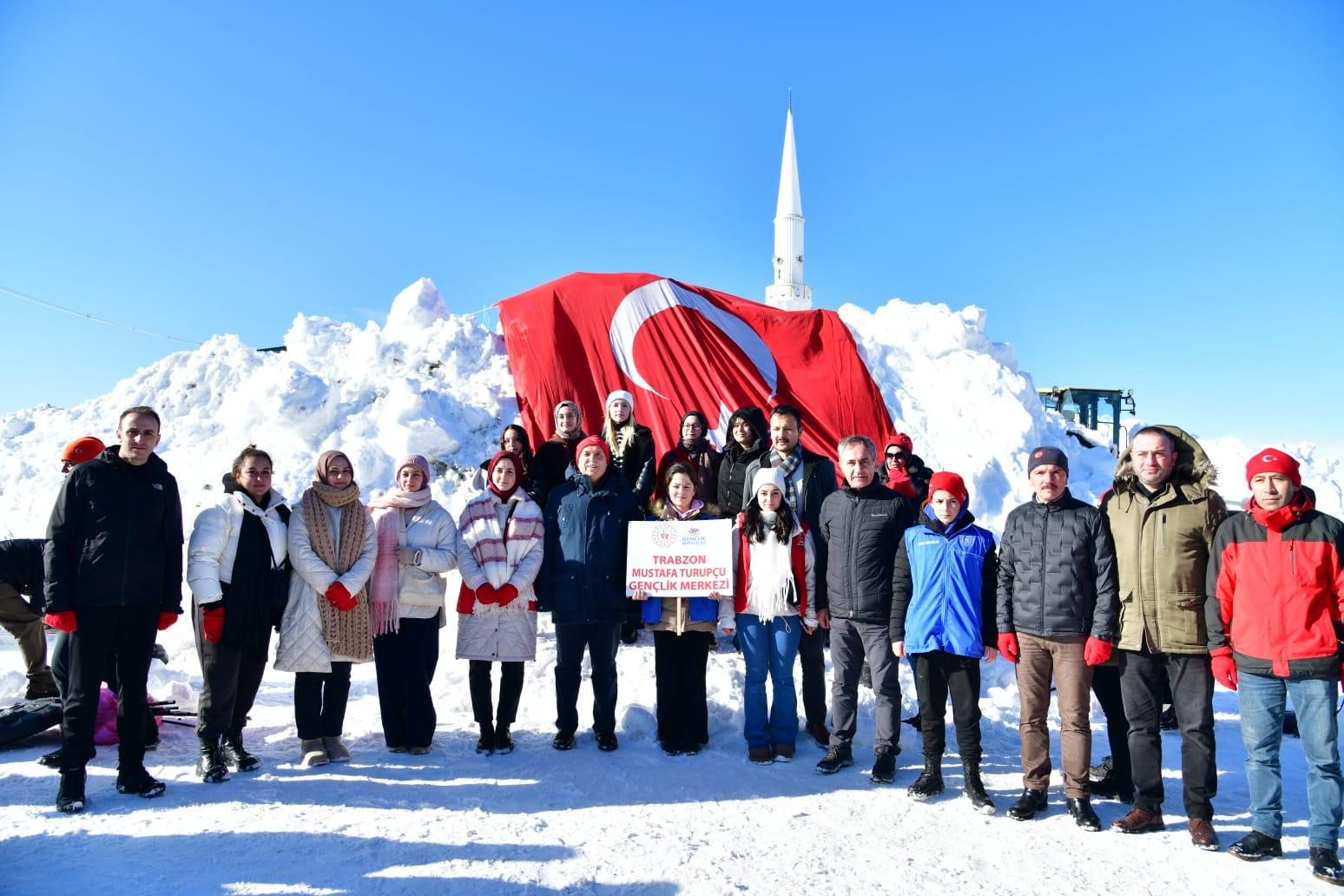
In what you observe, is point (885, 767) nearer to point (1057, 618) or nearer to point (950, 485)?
A: point (1057, 618)

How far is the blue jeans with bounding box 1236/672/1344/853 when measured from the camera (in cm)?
346

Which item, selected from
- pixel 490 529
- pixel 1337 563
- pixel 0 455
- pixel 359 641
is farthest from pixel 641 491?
pixel 0 455

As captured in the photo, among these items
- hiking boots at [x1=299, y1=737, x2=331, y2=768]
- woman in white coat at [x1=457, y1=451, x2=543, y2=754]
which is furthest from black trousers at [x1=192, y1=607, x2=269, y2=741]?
woman in white coat at [x1=457, y1=451, x2=543, y2=754]

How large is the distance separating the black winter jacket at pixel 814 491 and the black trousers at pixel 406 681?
210 cm

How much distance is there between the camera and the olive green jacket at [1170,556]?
3.77 meters

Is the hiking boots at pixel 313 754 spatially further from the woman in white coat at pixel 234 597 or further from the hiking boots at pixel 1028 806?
the hiking boots at pixel 1028 806

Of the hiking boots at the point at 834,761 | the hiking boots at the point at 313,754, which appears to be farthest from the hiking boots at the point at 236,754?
the hiking boots at the point at 834,761

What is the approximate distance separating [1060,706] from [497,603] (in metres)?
3.03

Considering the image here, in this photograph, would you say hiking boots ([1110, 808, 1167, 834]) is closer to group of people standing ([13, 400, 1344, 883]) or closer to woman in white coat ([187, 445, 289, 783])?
group of people standing ([13, 400, 1344, 883])

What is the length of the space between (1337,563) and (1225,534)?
0.40 m

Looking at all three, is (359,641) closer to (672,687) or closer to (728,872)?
(672,687)

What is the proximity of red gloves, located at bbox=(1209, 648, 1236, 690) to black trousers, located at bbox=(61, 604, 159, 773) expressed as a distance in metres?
4.96

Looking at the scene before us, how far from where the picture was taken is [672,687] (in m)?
4.94

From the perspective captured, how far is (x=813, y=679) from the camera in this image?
5117mm
